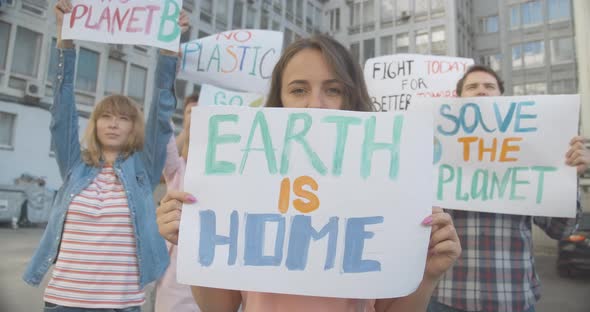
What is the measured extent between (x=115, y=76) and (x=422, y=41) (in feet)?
60.6

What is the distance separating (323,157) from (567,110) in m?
1.65

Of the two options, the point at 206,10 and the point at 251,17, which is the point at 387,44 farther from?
the point at 206,10

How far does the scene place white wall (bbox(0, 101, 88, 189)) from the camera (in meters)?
15.9

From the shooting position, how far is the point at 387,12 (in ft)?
94.8

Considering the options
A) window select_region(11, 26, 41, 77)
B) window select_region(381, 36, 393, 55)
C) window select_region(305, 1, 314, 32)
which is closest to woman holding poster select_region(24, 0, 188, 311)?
window select_region(11, 26, 41, 77)

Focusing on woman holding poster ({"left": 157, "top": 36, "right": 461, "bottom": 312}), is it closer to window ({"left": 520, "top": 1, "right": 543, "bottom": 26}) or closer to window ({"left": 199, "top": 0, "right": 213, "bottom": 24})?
window ({"left": 199, "top": 0, "right": 213, "bottom": 24})

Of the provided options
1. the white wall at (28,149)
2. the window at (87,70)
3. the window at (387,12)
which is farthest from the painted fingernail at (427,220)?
the window at (387,12)

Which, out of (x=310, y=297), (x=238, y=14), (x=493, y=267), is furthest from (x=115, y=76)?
(x=310, y=297)

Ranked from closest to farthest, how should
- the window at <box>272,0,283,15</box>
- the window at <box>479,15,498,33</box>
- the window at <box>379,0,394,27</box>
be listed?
1. the window at <box>272,0,283,15</box>
2. the window at <box>379,0,394,27</box>
3. the window at <box>479,15,498,33</box>

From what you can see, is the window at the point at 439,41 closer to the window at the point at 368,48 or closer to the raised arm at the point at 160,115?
the window at the point at 368,48

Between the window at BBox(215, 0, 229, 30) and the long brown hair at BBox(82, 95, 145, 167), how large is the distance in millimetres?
23066

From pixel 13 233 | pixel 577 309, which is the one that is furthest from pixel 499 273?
pixel 13 233

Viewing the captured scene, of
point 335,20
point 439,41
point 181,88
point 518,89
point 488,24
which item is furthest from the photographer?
point 335,20

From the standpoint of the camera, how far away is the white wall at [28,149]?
15.9 metres
